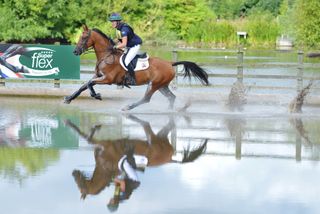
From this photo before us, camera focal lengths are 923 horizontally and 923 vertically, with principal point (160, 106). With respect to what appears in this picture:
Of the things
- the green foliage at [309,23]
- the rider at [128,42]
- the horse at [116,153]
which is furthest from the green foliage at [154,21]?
the horse at [116,153]

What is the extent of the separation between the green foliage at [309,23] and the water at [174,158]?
29.3 m

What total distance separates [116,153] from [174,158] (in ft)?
3.01

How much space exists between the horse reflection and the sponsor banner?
8207 mm

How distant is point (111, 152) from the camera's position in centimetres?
1458

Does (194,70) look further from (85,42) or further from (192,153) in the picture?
(192,153)

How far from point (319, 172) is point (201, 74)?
8656 mm

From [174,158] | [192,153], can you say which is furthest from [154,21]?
A: [174,158]

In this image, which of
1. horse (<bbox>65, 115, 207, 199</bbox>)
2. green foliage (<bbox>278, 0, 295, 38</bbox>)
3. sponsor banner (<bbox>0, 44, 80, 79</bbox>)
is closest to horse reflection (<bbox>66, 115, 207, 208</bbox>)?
horse (<bbox>65, 115, 207, 199</bbox>)

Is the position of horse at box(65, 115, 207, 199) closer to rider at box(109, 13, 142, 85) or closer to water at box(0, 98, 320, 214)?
water at box(0, 98, 320, 214)

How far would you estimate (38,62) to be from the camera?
85.5 ft

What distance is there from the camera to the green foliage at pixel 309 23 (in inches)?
2014

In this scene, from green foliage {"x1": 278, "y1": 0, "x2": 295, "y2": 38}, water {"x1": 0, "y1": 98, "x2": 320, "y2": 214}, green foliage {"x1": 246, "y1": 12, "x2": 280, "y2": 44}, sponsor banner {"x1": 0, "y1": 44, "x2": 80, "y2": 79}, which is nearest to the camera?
water {"x1": 0, "y1": 98, "x2": 320, "y2": 214}

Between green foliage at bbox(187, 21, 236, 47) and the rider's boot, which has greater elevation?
the rider's boot

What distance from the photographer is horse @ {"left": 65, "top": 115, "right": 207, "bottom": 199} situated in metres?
12.0
